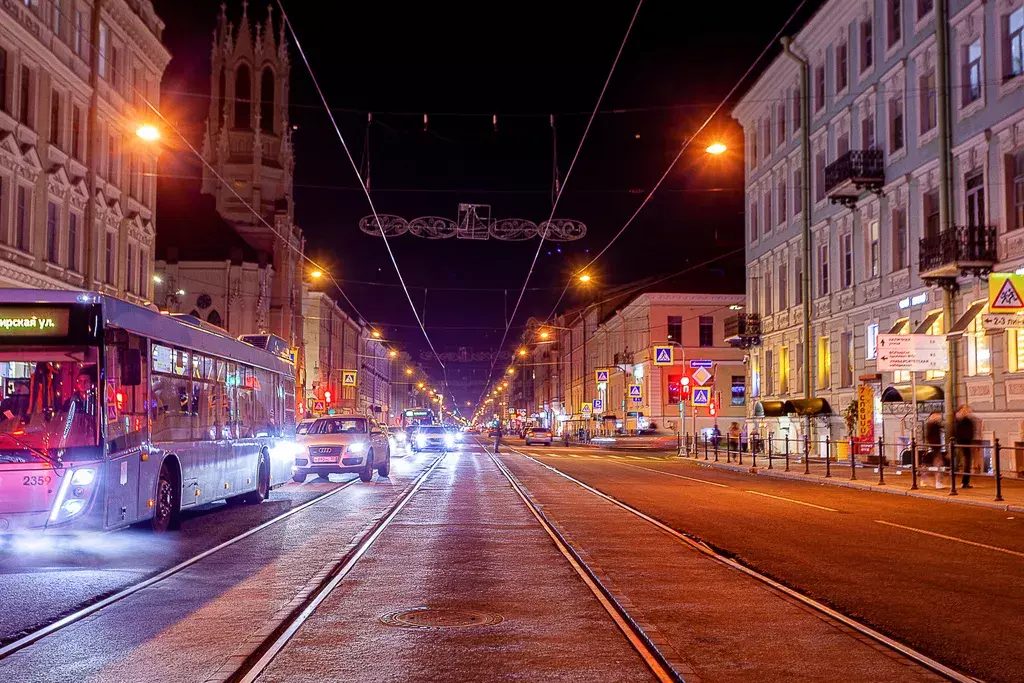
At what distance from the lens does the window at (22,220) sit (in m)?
29.5

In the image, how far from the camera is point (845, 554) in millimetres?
11750

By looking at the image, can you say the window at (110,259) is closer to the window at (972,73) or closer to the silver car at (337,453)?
the silver car at (337,453)

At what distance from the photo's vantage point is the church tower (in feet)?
246

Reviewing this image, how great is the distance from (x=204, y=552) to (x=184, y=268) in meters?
55.9

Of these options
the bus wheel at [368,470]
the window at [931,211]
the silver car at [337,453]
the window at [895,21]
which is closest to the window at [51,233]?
the silver car at [337,453]

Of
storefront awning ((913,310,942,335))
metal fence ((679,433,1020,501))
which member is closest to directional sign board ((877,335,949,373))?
metal fence ((679,433,1020,501))

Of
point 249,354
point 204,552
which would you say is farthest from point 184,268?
point 204,552

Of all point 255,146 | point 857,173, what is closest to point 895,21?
point 857,173

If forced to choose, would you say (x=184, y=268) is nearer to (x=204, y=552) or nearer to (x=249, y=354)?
(x=249, y=354)

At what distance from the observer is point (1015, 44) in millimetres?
26609

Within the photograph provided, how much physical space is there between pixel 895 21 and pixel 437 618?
31.4 m

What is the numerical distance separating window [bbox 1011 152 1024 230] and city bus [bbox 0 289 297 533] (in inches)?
835

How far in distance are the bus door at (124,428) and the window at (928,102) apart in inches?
1026

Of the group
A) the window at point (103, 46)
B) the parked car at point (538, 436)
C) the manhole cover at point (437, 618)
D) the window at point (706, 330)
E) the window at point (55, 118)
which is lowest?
the parked car at point (538, 436)
